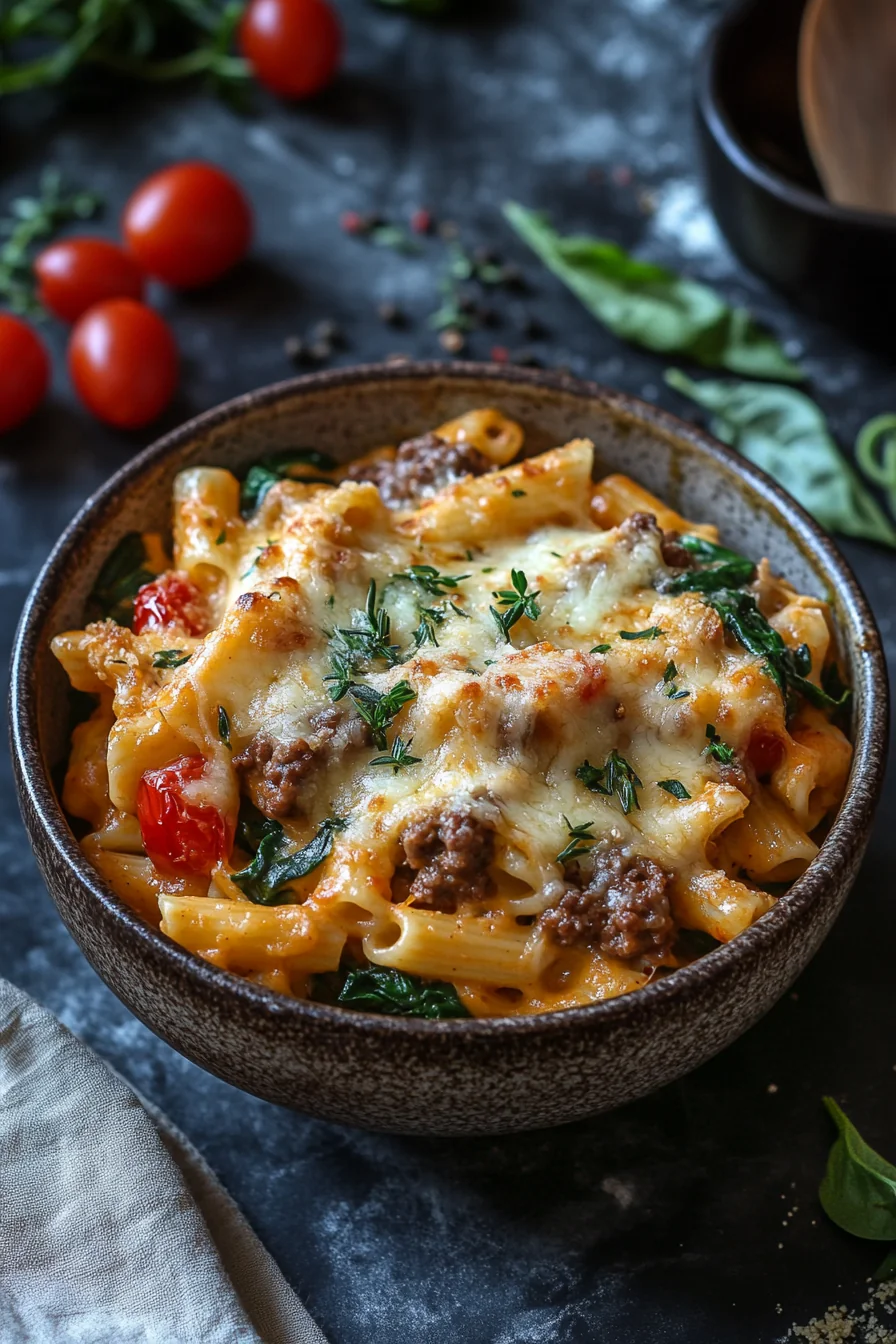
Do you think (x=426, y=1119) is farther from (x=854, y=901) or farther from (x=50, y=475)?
(x=50, y=475)

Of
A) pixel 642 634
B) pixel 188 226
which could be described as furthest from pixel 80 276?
pixel 642 634

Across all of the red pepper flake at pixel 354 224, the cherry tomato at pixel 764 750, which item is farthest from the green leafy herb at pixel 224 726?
the red pepper flake at pixel 354 224

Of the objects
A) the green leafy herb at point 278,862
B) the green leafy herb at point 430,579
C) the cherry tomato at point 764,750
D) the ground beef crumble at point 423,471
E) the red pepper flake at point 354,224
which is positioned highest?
the green leafy herb at point 430,579

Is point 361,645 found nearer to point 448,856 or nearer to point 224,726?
point 224,726

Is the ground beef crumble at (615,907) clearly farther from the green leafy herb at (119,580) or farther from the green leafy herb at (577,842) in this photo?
the green leafy herb at (119,580)

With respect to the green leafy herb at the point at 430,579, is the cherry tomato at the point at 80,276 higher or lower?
lower

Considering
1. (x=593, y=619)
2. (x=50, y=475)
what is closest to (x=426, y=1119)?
(x=593, y=619)
